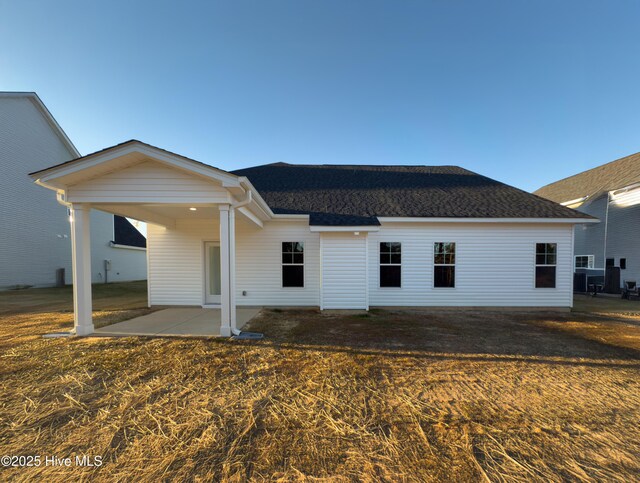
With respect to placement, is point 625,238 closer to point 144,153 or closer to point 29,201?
point 144,153

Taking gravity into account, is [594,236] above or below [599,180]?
below

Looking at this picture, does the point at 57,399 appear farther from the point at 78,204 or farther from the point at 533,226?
the point at 533,226

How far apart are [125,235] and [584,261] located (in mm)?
34967

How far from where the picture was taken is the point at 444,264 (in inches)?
351

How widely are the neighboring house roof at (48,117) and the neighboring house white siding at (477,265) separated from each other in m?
21.9

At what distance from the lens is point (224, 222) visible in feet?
18.5

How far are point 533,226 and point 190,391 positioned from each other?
11.0 metres

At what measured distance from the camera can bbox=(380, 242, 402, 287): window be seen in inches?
350

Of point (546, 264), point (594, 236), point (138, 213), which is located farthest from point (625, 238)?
point (138, 213)

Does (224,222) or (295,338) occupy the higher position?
(224,222)

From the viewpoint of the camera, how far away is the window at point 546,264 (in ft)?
29.0

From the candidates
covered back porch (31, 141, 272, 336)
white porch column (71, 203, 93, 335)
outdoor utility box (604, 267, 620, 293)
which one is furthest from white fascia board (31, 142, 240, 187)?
outdoor utility box (604, 267, 620, 293)

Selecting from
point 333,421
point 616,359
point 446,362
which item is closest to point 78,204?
point 333,421

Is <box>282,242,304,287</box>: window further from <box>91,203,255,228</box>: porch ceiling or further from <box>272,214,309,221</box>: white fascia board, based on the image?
<box>91,203,255,228</box>: porch ceiling
